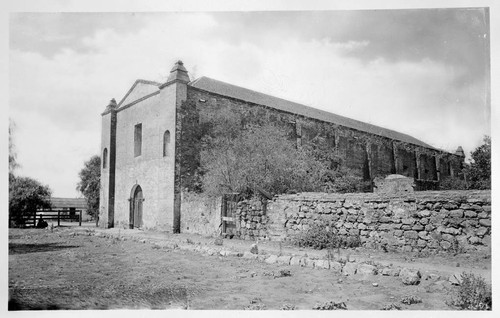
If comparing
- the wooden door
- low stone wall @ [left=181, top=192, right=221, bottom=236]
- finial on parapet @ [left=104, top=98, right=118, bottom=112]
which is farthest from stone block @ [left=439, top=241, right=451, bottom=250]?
finial on parapet @ [left=104, top=98, right=118, bottom=112]

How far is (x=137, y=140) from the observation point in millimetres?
21188

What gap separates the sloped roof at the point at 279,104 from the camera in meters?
19.5

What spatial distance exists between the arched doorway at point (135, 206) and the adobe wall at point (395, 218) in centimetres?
912

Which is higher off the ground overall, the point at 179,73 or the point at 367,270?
the point at 179,73

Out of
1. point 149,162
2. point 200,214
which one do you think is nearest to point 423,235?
point 200,214

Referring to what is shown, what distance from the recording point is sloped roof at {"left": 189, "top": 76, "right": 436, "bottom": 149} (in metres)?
19.5

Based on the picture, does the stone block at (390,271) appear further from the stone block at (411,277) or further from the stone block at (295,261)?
the stone block at (295,261)

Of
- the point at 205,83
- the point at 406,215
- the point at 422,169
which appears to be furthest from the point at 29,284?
the point at 422,169

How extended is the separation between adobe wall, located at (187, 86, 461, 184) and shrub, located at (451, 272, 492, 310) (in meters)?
10.8

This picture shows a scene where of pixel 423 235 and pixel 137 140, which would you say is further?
pixel 137 140

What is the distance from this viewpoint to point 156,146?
62.6 feet

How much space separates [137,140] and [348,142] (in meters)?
14.2

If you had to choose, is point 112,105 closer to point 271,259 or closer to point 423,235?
point 271,259
